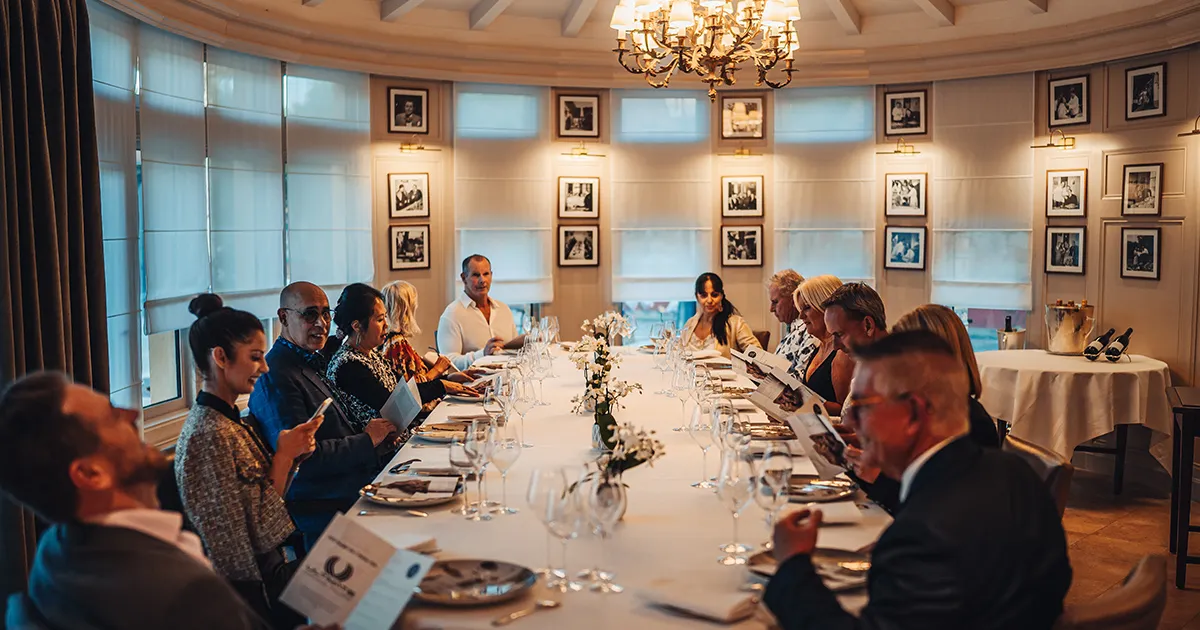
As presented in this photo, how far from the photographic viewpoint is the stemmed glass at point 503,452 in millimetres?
3102

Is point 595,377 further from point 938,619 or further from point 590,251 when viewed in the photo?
point 590,251

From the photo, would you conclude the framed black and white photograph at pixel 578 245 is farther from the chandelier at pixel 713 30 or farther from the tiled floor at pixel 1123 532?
the tiled floor at pixel 1123 532

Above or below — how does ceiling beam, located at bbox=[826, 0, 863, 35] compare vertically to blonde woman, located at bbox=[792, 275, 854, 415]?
above

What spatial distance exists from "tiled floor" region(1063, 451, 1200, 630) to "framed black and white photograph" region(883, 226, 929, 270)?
2080mm

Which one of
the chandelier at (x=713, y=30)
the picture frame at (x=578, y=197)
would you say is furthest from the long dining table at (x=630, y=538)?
the picture frame at (x=578, y=197)

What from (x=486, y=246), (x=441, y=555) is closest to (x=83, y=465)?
(x=441, y=555)

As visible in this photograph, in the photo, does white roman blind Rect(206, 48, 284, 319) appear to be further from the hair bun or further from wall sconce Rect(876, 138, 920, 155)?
wall sconce Rect(876, 138, 920, 155)

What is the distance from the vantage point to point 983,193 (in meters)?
8.67

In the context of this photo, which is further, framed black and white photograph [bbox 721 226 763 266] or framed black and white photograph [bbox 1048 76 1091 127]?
framed black and white photograph [bbox 721 226 763 266]

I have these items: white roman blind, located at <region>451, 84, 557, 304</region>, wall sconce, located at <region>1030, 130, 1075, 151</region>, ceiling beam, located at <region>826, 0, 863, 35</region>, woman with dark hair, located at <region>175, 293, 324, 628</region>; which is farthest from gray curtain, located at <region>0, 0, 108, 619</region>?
wall sconce, located at <region>1030, 130, 1075, 151</region>

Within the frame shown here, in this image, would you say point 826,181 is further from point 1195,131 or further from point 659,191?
point 1195,131

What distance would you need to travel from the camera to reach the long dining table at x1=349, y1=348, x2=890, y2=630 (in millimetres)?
2287

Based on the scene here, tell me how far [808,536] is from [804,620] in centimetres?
19

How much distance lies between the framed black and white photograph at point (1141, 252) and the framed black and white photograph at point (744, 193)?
2.92 metres
